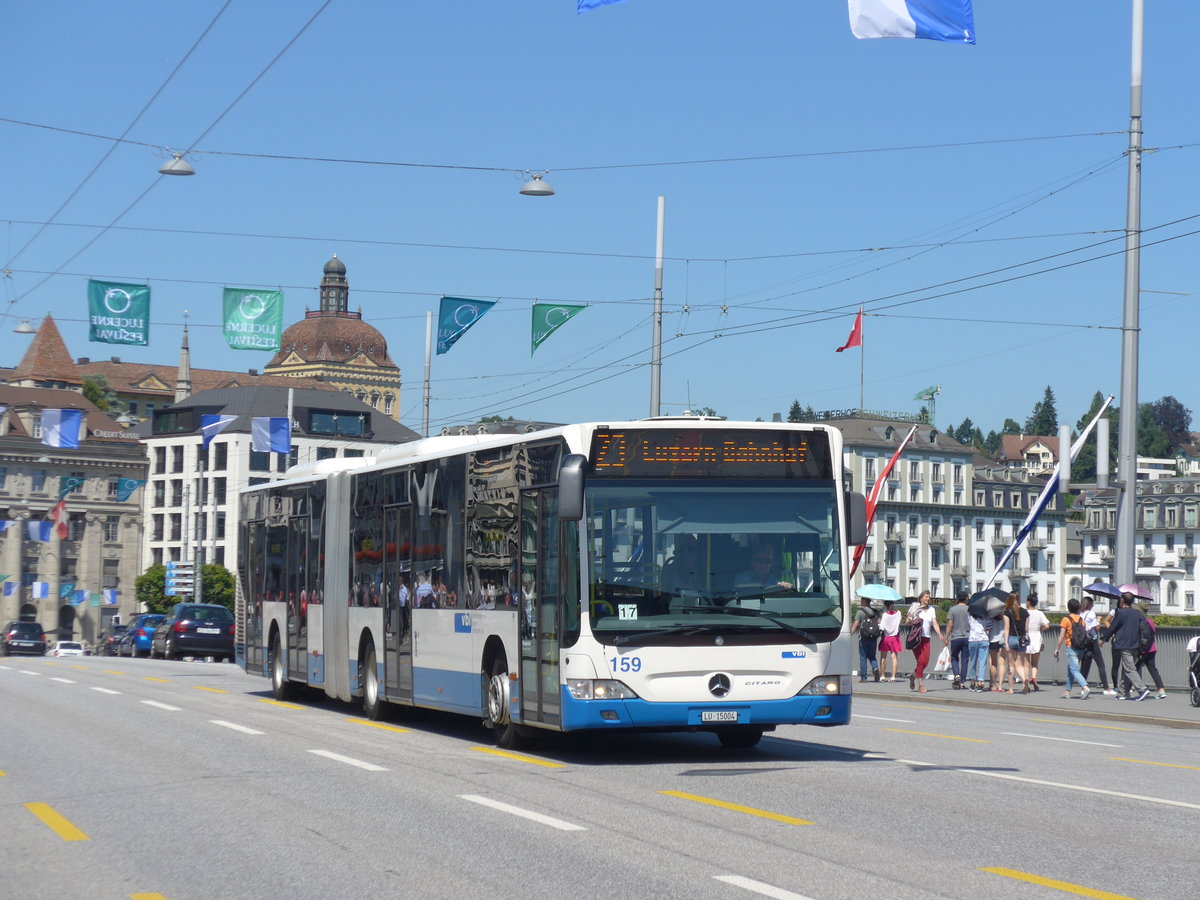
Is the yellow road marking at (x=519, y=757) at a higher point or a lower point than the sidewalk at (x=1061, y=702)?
higher

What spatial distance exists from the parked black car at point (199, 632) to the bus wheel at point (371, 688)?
28731 millimetres

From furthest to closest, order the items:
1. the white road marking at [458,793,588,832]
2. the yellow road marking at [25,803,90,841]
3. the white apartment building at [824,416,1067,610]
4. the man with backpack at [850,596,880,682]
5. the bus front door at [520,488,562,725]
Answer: the white apartment building at [824,416,1067,610] < the man with backpack at [850,596,880,682] < the bus front door at [520,488,562,725] < the white road marking at [458,793,588,832] < the yellow road marking at [25,803,90,841]

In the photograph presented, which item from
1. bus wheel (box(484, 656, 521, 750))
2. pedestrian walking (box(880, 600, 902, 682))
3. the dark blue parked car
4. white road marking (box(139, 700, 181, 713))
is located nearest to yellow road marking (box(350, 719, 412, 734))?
bus wheel (box(484, 656, 521, 750))

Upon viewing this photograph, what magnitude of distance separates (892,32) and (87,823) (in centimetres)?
904

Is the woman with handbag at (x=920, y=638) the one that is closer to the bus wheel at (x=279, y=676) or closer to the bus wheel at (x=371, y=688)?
the bus wheel at (x=279, y=676)

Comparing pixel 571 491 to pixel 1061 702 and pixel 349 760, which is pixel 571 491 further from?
pixel 1061 702

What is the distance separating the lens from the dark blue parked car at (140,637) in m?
60.1

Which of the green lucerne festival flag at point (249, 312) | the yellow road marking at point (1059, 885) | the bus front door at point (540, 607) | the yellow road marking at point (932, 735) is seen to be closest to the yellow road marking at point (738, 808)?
the yellow road marking at point (1059, 885)

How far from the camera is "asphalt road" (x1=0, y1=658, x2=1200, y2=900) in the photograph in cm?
904

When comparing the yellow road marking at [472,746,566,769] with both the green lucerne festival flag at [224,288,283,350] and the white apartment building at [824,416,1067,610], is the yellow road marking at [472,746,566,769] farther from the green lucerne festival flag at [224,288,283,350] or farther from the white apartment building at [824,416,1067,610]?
the white apartment building at [824,416,1067,610]

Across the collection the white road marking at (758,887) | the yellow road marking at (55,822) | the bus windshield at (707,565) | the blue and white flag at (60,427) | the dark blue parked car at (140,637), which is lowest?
the dark blue parked car at (140,637)

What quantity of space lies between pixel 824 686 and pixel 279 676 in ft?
39.7

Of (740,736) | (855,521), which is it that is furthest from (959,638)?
(855,521)

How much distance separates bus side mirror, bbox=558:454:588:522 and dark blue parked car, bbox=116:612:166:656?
47.2 meters
